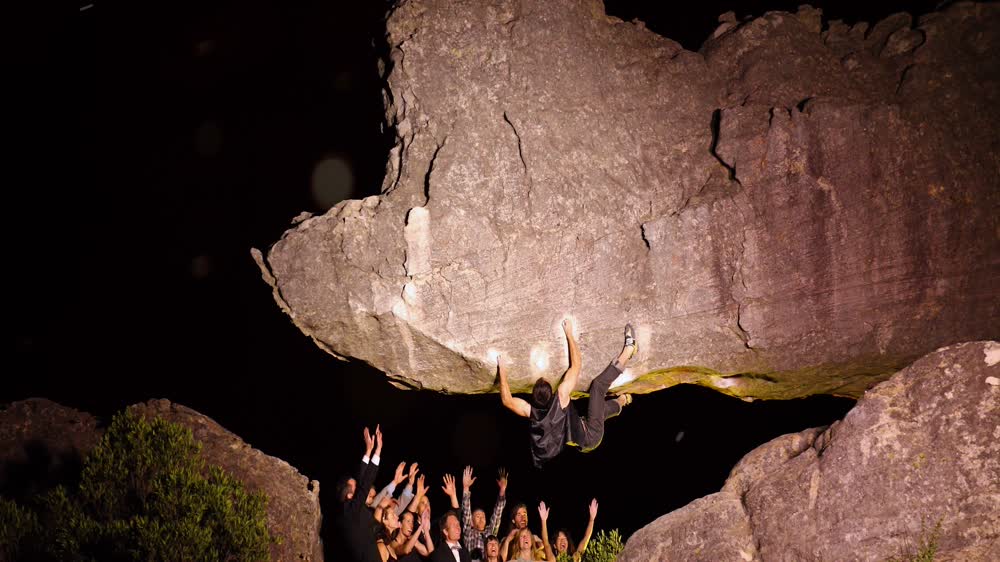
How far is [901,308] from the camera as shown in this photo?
6059 millimetres

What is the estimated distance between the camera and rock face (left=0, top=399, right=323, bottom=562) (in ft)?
21.0

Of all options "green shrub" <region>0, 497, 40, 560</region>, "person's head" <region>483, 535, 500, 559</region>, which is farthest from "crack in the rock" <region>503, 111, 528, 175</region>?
"green shrub" <region>0, 497, 40, 560</region>

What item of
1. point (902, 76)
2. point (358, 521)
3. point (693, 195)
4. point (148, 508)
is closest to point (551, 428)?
point (358, 521)

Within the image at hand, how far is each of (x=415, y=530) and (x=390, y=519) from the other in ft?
1.56

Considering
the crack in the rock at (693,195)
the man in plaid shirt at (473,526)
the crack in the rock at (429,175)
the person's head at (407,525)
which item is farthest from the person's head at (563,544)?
the crack in the rock at (429,175)

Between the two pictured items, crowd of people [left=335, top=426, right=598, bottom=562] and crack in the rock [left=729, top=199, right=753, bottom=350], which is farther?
crowd of people [left=335, top=426, right=598, bottom=562]

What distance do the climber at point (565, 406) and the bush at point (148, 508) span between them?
8.61 ft

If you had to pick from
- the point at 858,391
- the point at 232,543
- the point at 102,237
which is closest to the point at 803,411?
the point at 858,391

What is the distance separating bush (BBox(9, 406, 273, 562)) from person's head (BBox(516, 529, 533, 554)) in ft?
11.0

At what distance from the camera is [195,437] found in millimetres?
6691

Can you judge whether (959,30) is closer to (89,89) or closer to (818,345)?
(818,345)

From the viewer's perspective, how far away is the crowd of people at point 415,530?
6.70 meters

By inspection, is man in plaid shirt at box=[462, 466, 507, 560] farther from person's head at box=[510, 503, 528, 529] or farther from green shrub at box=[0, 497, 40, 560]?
green shrub at box=[0, 497, 40, 560]

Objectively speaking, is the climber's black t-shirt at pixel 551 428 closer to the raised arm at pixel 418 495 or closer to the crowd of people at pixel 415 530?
the crowd of people at pixel 415 530
